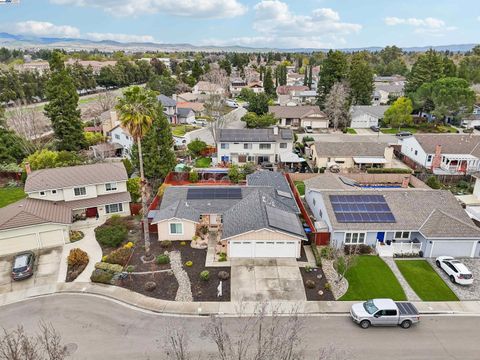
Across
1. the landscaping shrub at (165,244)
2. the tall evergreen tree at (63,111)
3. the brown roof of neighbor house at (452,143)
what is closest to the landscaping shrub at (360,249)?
the landscaping shrub at (165,244)

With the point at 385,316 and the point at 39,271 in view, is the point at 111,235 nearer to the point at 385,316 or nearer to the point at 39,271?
the point at 39,271

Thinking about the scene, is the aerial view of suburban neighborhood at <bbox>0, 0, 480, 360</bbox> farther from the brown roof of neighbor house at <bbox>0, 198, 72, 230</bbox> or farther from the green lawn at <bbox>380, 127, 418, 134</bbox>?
the green lawn at <bbox>380, 127, 418, 134</bbox>

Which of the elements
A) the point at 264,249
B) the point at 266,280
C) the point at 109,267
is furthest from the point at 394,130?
the point at 109,267

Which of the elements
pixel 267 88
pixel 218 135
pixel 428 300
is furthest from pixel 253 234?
pixel 267 88

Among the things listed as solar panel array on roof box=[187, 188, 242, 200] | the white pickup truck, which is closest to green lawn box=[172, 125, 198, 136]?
solar panel array on roof box=[187, 188, 242, 200]

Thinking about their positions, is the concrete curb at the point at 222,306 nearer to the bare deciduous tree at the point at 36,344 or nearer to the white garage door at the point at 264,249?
the bare deciduous tree at the point at 36,344

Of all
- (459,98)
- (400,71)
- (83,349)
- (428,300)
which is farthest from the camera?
(400,71)

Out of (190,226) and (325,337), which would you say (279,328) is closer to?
(325,337)
